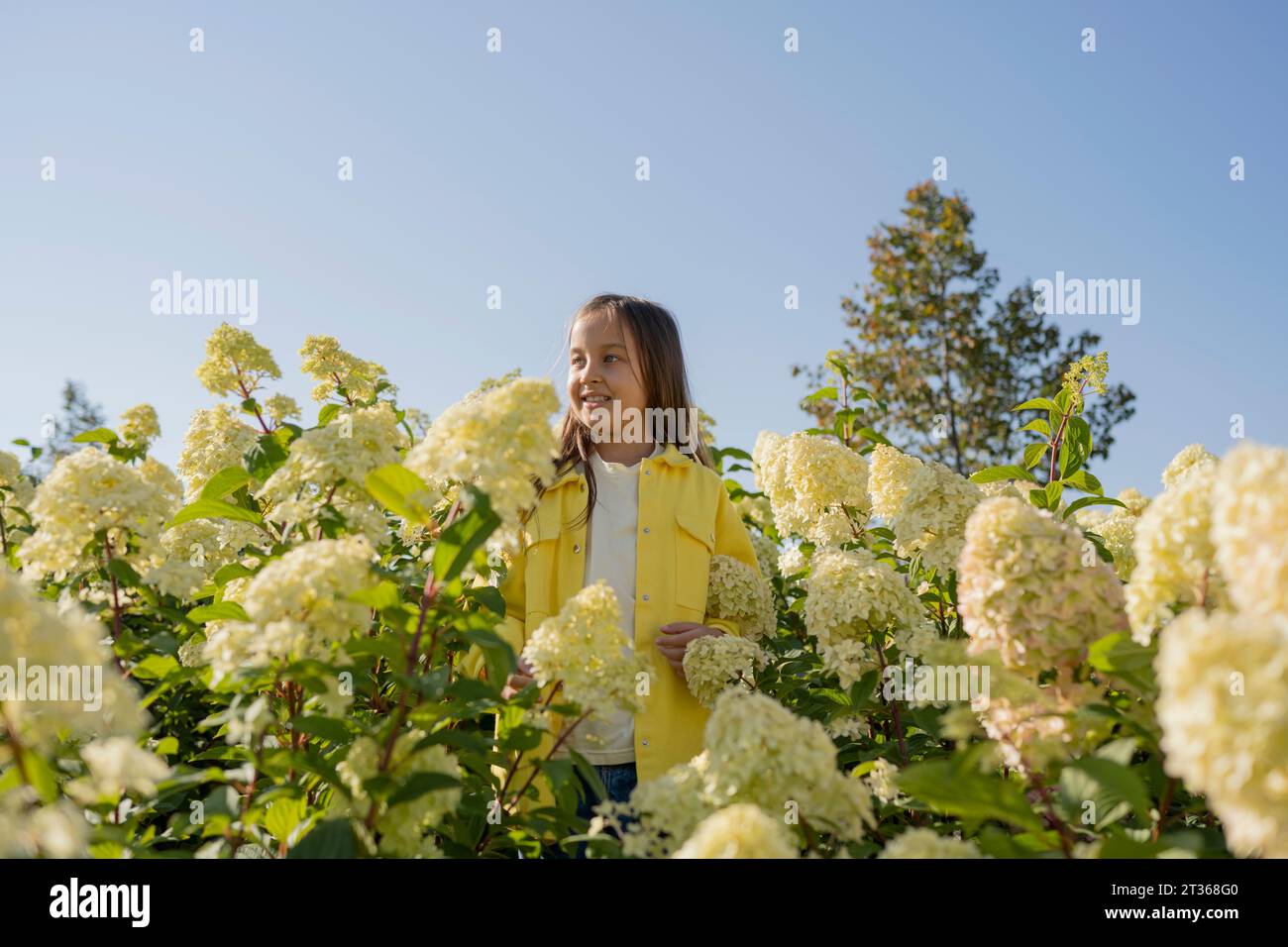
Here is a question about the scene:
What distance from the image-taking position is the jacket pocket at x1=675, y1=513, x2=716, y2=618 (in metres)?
3.67

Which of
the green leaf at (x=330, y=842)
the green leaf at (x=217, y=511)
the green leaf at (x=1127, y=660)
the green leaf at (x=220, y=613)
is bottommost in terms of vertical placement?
the green leaf at (x=330, y=842)

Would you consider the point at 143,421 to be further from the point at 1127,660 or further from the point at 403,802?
the point at 1127,660

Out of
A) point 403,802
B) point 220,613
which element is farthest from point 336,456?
point 403,802

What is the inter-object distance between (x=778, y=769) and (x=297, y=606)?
1.03m

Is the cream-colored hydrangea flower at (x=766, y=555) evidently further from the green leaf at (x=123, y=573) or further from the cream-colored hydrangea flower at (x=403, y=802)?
the green leaf at (x=123, y=573)

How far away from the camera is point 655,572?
12.0 feet

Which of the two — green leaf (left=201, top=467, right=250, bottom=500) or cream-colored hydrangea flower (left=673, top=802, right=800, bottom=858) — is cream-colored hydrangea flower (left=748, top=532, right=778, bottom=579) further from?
cream-colored hydrangea flower (left=673, top=802, right=800, bottom=858)

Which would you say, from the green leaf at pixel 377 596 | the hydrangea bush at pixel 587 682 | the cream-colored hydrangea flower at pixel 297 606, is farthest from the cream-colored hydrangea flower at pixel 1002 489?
the cream-colored hydrangea flower at pixel 297 606

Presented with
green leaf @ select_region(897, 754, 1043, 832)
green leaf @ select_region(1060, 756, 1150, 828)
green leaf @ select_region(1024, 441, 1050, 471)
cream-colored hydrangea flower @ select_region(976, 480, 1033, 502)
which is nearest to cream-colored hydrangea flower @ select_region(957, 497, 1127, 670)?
green leaf @ select_region(1060, 756, 1150, 828)

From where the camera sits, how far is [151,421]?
469 centimetres

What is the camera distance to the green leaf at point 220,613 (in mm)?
2492

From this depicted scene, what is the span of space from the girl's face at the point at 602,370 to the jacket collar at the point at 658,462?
213 mm
